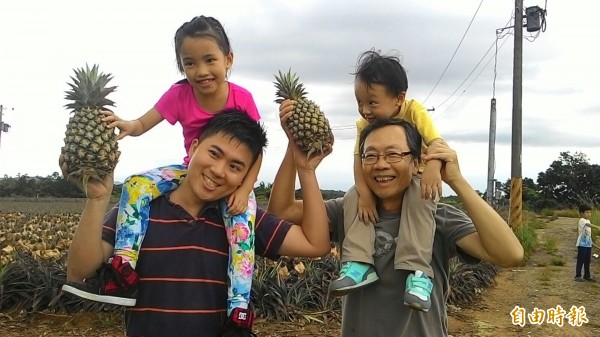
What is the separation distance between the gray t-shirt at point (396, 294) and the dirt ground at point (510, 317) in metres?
4.55

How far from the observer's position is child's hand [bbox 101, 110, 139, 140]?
239 cm

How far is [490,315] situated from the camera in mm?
8977

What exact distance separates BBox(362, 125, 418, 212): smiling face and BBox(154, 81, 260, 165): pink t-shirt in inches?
32.5

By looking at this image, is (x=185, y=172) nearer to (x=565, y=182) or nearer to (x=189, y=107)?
(x=189, y=107)

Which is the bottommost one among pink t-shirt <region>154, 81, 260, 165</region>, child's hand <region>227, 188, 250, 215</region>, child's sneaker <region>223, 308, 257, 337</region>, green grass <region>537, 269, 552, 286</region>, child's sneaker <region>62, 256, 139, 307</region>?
green grass <region>537, 269, 552, 286</region>

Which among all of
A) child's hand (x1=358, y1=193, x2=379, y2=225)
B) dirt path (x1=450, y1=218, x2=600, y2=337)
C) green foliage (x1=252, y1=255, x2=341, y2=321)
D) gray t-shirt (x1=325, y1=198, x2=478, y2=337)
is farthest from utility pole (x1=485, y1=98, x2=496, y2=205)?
child's hand (x1=358, y1=193, x2=379, y2=225)

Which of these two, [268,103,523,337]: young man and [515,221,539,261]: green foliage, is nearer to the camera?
[268,103,523,337]: young man

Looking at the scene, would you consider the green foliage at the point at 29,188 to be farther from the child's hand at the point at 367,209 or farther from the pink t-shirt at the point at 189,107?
the child's hand at the point at 367,209

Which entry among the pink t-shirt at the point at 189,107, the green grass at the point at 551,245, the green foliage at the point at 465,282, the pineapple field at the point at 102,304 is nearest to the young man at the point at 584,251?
the green foliage at the point at 465,282

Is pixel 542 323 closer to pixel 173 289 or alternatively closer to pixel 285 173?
pixel 285 173

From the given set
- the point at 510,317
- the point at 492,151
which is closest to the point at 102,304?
the point at 510,317

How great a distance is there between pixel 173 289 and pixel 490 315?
25.0 ft

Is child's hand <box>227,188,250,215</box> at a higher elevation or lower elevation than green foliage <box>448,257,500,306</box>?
higher

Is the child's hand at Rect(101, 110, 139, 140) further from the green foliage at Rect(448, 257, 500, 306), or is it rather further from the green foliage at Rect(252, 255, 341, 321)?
the green foliage at Rect(448, 257, 500, 306)
